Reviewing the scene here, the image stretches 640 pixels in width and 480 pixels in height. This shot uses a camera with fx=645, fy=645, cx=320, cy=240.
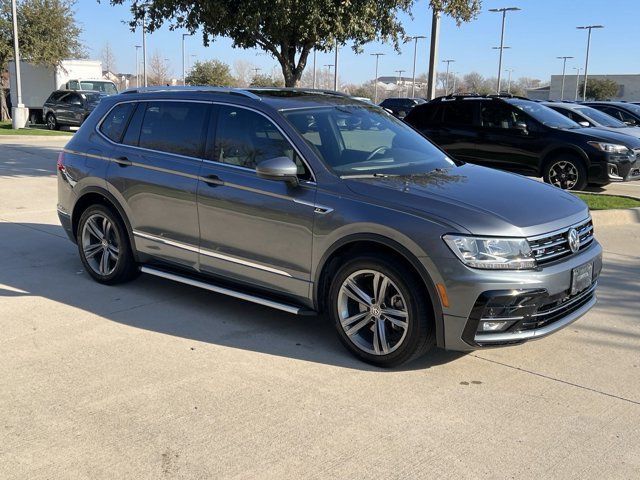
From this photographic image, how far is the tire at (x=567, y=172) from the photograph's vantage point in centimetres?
1160

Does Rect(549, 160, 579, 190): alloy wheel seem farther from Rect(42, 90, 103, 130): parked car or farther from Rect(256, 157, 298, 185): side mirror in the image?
Rect(42, 90, 103, 130): parked car

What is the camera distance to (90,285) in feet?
20.0

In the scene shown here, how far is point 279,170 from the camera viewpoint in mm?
4434

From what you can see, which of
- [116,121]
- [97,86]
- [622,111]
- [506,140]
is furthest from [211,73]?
[116,121]

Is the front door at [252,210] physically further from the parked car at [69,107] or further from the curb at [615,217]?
the parked car at [69,107]

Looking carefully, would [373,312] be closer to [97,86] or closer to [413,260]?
[413,260]

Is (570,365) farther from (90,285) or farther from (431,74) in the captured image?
(431,74)

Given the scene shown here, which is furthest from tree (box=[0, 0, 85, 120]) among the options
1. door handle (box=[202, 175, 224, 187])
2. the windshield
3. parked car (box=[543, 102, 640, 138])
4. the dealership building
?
the dealership building

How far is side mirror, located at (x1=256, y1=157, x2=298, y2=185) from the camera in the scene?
4.44m

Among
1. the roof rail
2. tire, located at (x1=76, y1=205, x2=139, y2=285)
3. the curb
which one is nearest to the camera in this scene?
the roof rail

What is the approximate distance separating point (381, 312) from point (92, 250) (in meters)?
3.25

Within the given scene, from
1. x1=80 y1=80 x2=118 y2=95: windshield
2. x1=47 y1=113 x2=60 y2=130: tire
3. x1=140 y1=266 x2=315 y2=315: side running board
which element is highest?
x1=80 y1=80 x2=118 y2=95: windshield

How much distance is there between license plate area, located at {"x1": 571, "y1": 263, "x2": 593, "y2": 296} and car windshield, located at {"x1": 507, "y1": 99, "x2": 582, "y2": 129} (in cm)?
826

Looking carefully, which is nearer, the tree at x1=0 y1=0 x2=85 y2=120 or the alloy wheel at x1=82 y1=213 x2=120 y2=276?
the alloy wheel at x1=82 y1=213 x2=120 y2=276
